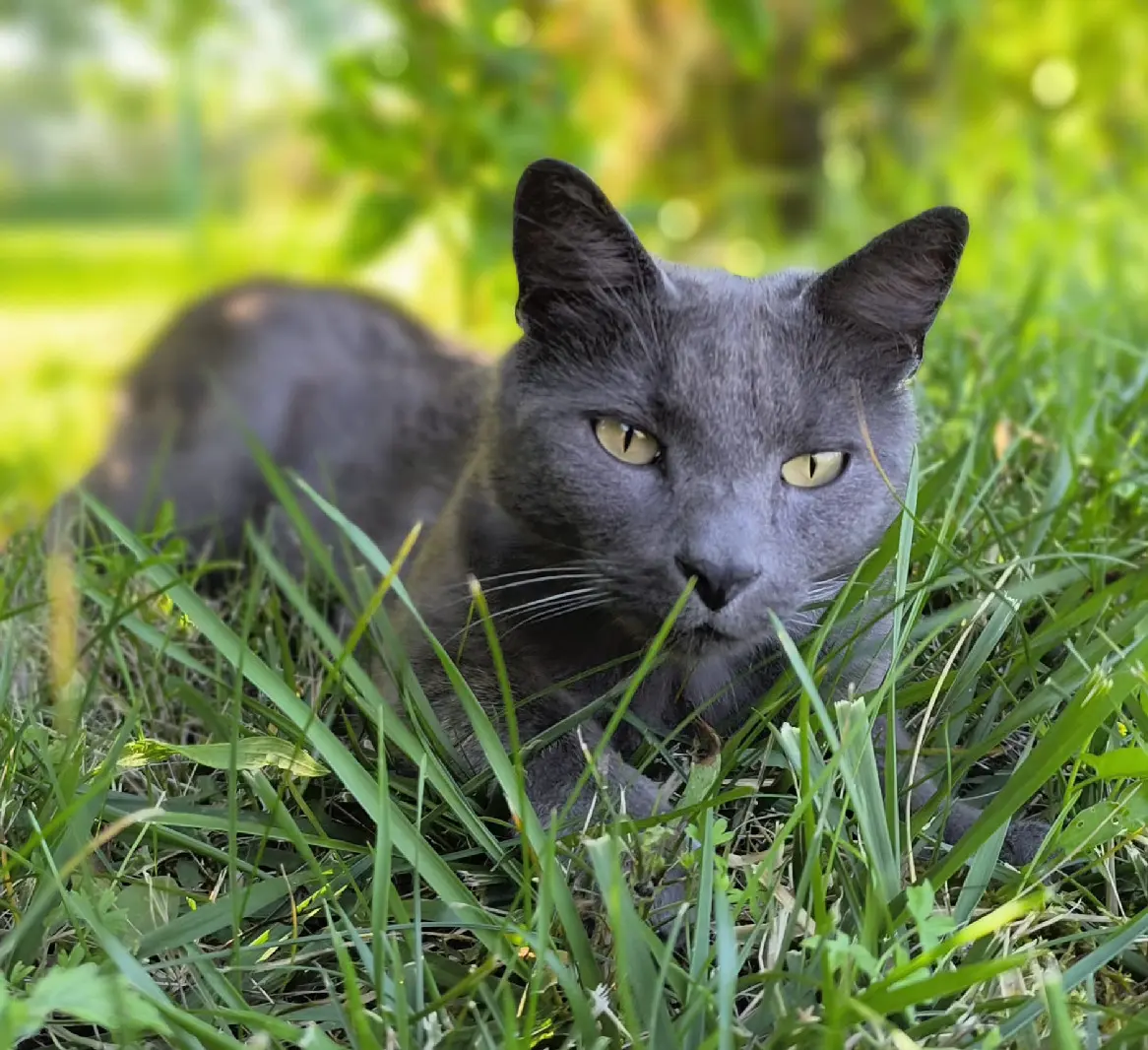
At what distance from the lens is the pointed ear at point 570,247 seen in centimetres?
124

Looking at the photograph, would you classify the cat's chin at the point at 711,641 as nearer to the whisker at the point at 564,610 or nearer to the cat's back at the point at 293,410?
the whisker at the point at 564,610

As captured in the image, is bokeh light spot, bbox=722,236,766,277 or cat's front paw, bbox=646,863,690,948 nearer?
cat's front paw, bbox=646,863,690,948

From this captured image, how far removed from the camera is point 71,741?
1143 mm

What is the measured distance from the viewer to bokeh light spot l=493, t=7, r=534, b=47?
10.9 feet

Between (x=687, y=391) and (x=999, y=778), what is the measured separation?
1.87 ft

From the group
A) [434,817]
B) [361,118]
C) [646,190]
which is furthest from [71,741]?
[646,190]

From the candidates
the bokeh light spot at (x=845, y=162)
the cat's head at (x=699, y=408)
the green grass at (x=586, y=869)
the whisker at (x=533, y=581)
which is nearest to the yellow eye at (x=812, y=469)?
the cat's head at (x=699, y=408)

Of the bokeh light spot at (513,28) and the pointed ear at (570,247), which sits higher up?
the bokeh light spot at (513,28)

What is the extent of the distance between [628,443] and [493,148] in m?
2.29

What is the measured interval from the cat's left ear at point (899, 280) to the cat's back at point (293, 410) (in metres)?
0.89

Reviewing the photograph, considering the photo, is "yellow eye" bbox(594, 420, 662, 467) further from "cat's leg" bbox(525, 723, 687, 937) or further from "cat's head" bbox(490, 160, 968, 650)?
"cat's leg" bbox(525, 723, 687, 937)

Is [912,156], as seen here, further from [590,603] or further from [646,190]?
[590,603]

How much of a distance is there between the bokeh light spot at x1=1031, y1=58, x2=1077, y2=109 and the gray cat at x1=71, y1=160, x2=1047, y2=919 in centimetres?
415

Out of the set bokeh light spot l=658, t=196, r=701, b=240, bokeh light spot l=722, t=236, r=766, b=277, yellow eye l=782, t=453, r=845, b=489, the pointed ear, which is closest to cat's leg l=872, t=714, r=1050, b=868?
yellow eye l=782, t=453, r=845, b=489
